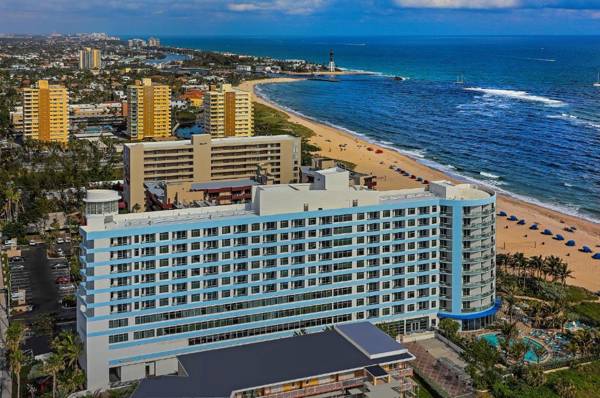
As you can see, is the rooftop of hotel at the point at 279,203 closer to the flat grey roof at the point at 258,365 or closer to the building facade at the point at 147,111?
the flat grey roof at the point at 258,365

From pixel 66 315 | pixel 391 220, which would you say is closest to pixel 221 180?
pixel 66 315

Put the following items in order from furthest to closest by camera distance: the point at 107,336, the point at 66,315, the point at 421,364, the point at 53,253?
1. the point at 53,253
2. the point at 66,315
3. the point at 421,364
4. the point at 107,336

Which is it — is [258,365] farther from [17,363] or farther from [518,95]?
[518,95]

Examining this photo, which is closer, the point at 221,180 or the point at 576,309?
the point at 576,309

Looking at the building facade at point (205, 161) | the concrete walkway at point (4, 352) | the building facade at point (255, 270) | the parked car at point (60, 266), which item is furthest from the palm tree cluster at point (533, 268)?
the concrete walkway at point (4, 352)

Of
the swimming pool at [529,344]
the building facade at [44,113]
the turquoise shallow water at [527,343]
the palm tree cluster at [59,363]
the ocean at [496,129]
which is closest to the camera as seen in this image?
the palm tree cluster at [59,363]

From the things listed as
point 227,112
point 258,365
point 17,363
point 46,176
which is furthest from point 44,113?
point 258,365

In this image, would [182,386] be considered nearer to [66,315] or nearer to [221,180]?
[66,315]
